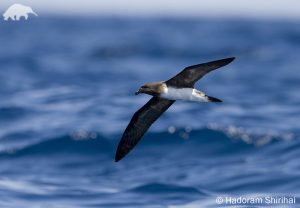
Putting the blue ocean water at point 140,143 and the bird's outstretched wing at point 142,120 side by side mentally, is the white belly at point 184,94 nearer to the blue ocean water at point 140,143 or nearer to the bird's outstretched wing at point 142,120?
the bird's outstretched wing at point 142,120

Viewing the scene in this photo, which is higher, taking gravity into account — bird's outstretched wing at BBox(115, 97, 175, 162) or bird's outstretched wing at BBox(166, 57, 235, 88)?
bird's outstretched wing at BBox(166, 57, 235, 88)

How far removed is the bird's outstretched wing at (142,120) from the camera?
46.0 ft

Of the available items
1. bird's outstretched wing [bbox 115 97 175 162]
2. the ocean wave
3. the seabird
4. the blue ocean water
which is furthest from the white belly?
the ocean wave

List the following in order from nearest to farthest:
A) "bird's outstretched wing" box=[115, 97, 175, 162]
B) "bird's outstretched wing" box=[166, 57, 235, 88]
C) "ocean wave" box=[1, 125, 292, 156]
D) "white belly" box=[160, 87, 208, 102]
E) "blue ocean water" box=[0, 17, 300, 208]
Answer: "bird's outstretched wing" box=[166, 57, 235, 88] → "white belly" box=[160, 87, 208, 102] → "bird's outstretched wing" box=[115, 97, 175, 162] → "blue ocean water" box=[0, 17, 300, 208] → "ocean wave" box=[1, 125, 292, 156]

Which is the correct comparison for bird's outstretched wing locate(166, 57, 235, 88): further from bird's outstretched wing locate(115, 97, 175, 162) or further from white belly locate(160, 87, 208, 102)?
bird's outstretched wing locate(115, 97, 175, 162)

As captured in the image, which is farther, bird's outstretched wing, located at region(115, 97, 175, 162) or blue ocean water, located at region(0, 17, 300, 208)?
blue ocean water, located at region(0, 17, 300, 208)

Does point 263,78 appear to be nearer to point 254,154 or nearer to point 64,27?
point 254,154

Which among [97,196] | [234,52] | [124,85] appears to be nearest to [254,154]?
[97,196]

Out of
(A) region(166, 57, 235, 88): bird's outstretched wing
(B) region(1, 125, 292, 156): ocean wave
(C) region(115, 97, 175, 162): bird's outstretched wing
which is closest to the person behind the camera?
(A) region(166, 57, 235, 88): bird's outstretched wing

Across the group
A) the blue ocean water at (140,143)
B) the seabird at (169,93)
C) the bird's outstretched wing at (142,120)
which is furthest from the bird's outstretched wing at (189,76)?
the blue ocean water at (140,143)

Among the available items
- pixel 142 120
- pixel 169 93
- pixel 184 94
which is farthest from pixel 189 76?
pixel 142 120

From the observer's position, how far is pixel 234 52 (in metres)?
49.6

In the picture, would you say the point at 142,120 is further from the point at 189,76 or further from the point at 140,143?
the point at 140,143

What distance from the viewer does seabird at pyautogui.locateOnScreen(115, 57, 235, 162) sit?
12.6 metres
